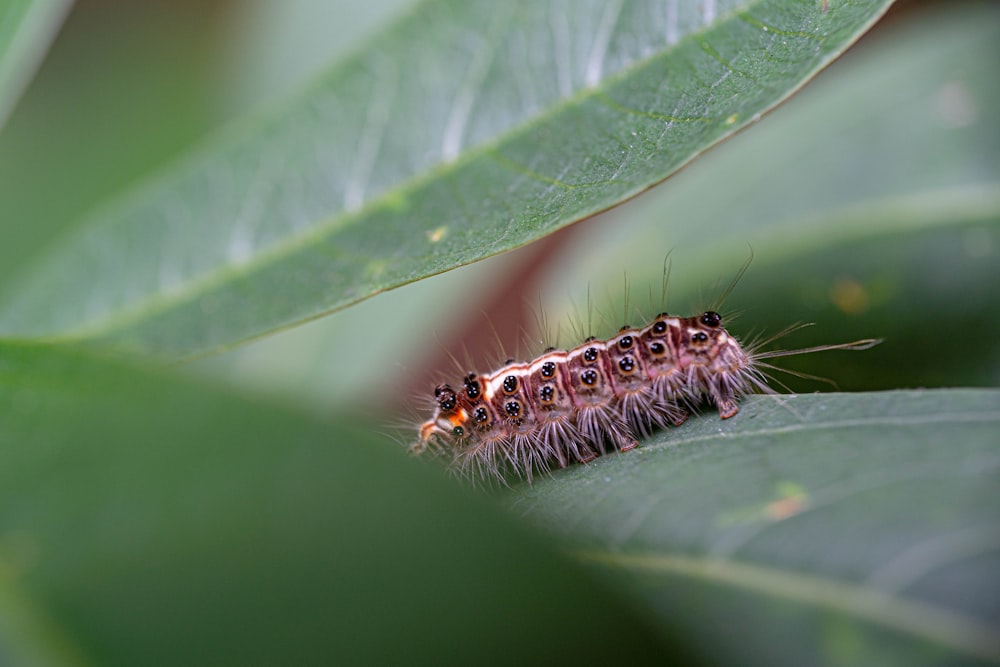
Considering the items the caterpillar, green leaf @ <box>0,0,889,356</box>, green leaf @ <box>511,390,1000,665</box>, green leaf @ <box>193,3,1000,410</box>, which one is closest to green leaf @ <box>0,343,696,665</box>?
green leaf @ <box>511,390,1000,665</box>

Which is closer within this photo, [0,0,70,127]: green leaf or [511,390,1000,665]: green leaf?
[511,390,1000,665]: green leaf

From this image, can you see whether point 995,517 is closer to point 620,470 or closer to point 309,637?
point 620,470

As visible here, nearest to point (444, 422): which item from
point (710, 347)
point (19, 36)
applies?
point (710, 347)

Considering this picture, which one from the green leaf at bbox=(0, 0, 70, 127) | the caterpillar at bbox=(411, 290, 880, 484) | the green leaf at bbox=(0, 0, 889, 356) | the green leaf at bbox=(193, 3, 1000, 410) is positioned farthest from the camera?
the green leaf at bbox=(193, 3, 1000, 410)

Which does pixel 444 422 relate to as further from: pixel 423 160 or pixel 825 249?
pixel 825 249

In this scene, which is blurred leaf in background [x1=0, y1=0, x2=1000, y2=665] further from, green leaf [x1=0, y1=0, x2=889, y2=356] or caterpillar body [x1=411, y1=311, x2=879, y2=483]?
caterpillar body [x1=411, y1=311, x2=879, y2=483]

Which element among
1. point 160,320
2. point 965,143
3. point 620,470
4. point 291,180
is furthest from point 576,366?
point 965,143

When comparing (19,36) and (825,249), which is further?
(825,249)
